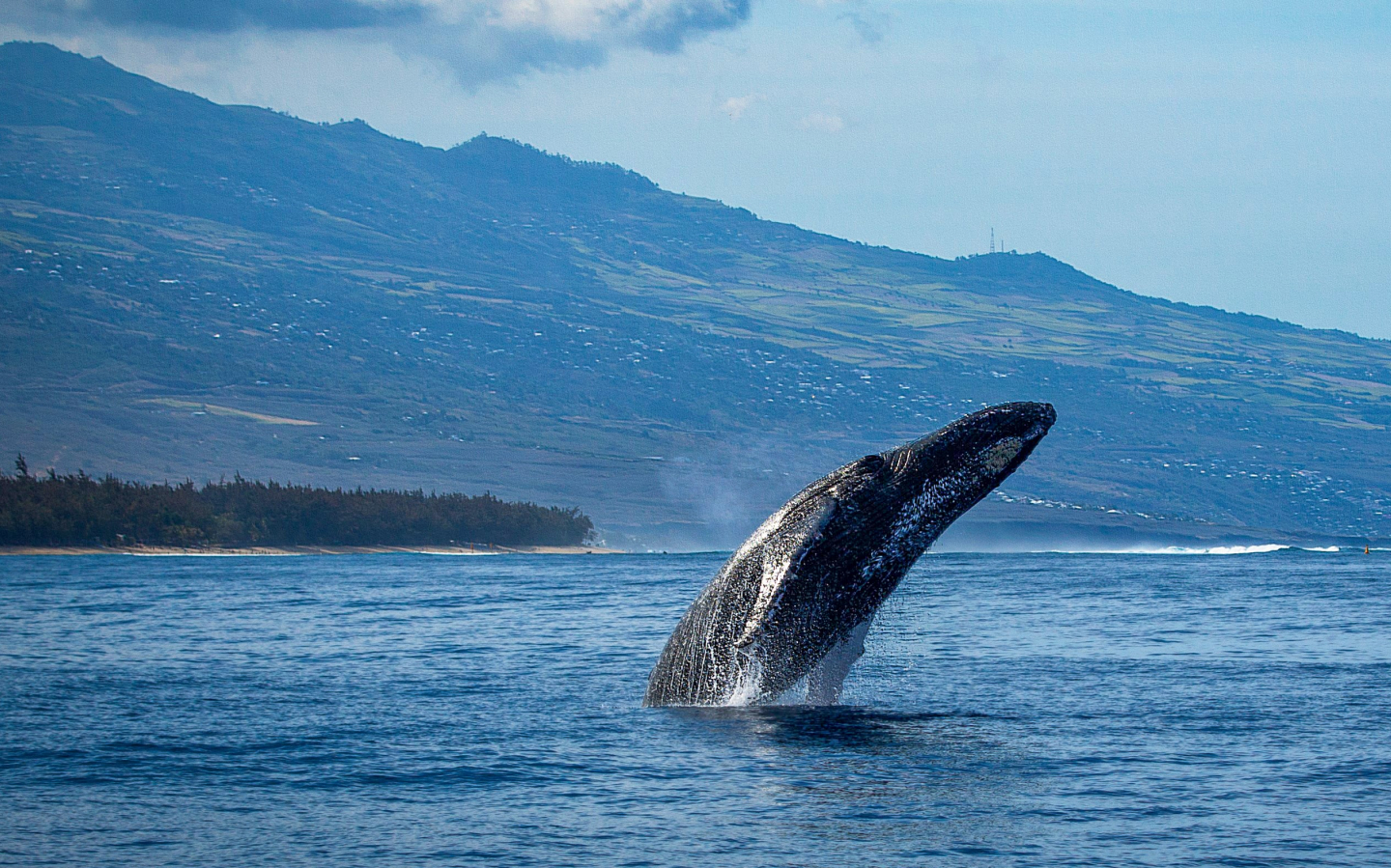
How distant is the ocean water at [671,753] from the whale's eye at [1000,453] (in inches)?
105

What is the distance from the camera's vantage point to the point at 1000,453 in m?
15.2

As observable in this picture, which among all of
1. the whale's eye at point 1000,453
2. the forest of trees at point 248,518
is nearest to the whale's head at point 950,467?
the whale's eye at point 1000,453

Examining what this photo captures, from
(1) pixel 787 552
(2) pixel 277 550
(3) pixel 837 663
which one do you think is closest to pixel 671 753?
(3) pixel 837 663

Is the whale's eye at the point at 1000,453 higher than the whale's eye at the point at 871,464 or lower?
higher

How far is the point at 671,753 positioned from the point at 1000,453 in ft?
13.6

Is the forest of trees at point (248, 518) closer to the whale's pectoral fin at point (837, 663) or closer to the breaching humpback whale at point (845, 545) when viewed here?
the whale's pectoral fin at point (837, 663)

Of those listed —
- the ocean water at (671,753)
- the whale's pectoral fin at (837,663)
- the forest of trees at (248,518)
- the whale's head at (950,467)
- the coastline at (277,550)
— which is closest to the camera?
the ocean water at (671,753)

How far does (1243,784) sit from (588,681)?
9.42 m

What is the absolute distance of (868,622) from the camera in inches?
608

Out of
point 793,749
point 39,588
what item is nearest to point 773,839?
point 793,749

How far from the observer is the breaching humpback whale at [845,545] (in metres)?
14.9

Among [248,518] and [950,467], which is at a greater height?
[950,467]

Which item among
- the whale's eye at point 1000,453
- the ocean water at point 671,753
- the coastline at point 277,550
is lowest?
the coastline at point 277,550

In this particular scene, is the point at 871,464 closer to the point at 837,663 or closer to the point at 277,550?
the point at 837,663
